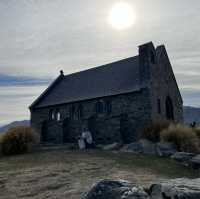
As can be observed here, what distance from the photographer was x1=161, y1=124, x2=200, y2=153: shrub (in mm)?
15281

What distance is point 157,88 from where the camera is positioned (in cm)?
2353

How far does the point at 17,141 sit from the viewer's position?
18453 mm

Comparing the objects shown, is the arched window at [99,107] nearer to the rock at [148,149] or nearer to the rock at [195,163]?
the rock at [148,149]

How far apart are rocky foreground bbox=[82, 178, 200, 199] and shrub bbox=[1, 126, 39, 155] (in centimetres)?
1438

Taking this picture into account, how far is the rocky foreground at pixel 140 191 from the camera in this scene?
4.81m

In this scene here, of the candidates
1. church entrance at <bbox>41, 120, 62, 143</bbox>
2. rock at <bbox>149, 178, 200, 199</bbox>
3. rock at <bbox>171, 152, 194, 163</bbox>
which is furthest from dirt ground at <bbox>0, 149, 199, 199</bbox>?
church entrance at <bbox>41, 120, 62, 143</bbox>

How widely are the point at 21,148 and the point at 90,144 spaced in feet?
→ 19.3

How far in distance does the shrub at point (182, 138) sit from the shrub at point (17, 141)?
1001 cm

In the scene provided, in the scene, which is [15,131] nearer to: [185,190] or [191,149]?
[191,149]

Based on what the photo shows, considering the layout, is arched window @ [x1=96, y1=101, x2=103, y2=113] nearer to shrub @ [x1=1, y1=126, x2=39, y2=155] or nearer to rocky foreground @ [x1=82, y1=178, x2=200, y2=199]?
shrub @ [x1=1, y1=126, x2=39, y2=155]

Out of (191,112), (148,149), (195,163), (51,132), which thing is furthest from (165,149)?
(191,112)

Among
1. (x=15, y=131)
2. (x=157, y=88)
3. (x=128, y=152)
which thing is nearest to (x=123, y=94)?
(x=157, y=88)

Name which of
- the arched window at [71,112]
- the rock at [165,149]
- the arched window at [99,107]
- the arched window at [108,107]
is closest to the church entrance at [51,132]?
the arched window at [71,112]

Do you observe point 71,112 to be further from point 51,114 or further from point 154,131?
point 154,131
